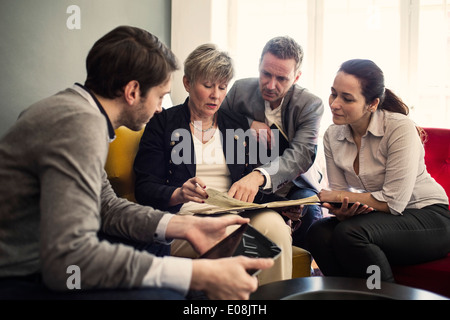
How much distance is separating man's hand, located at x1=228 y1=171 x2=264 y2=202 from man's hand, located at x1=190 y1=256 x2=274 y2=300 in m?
0.78

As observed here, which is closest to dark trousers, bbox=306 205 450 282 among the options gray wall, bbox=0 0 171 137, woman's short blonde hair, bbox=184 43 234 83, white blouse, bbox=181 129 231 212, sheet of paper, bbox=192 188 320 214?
sheet of paper, bbox=192 188 320 214

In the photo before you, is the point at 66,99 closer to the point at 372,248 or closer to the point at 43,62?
the point at 43,62

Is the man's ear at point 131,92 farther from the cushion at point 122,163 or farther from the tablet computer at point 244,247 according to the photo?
the cushion at point 122,163

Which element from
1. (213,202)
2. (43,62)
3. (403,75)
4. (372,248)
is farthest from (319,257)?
(403,75)

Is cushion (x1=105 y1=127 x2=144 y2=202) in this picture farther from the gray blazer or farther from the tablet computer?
the tablet computer

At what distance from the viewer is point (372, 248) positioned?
5.17 feet

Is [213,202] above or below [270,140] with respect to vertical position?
below

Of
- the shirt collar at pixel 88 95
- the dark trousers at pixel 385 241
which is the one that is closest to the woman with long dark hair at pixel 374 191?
the dark trousers at pixel 385 241

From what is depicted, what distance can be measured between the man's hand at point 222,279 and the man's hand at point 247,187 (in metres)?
0.78

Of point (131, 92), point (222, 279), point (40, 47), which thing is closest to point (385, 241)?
point (222, 279)

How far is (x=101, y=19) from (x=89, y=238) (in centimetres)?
175

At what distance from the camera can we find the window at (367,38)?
10.8 ft

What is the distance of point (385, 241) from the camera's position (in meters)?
1.61
